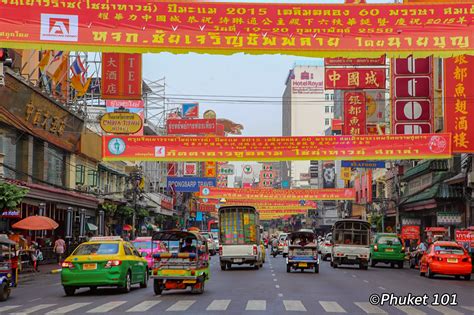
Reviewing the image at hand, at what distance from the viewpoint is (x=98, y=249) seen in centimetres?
2131

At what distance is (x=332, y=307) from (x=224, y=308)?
261cm

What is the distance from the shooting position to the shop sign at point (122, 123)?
124ft

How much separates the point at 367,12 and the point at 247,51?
307 centimetres

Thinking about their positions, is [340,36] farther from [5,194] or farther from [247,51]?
[5,194]

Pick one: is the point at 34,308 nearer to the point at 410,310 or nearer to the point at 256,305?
the point at 256,305

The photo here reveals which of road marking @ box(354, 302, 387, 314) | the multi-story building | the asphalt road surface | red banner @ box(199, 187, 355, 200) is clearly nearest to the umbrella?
the asphalt road surface

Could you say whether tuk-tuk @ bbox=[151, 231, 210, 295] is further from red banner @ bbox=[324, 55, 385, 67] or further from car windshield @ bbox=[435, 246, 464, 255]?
red banner @ bbox=[324, 55, 385, 67]

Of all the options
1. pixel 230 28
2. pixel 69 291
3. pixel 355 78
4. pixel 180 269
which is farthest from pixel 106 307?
pixel 355 78

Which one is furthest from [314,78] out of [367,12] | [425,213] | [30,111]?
[367,12]

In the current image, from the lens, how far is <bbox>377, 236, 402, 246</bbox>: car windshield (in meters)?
42.5

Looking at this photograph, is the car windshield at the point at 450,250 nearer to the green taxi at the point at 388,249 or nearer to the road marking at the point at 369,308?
the green taxi at the point at 388,249

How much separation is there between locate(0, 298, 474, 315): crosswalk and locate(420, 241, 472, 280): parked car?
1337 cm

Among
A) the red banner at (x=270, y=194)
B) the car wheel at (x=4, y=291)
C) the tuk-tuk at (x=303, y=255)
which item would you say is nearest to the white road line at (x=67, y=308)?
the car wheel at (x=4, y=291)
